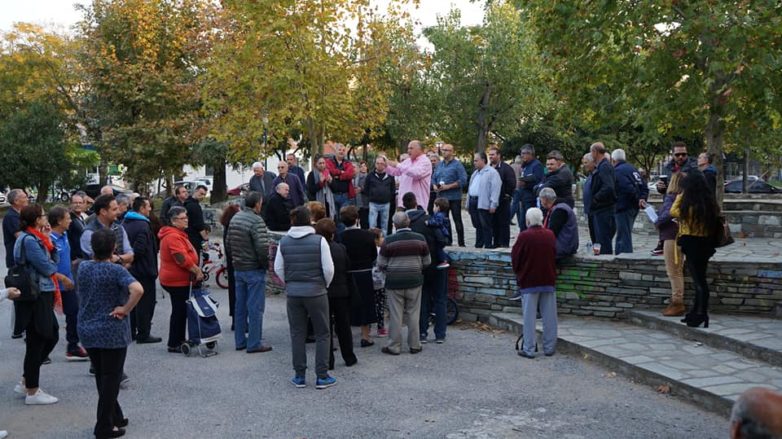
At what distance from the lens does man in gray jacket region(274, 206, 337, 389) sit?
24.2 ft

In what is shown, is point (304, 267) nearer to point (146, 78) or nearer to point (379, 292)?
point (379, 292)

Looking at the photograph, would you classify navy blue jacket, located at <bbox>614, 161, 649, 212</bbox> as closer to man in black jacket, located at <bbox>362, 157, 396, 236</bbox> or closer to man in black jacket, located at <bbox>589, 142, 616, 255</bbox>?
man in black jacket, located at <bbox>589, 142, 616, 255</bbox>

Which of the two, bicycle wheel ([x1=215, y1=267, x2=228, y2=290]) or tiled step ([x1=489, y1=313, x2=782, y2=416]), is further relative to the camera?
bicycle wheel ([x1=215, y1=267, x2=228, y2=290])

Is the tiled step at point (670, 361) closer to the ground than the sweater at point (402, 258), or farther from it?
closer to the ground

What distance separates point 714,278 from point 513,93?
92.8 feet

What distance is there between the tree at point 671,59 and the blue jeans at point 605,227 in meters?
2.54

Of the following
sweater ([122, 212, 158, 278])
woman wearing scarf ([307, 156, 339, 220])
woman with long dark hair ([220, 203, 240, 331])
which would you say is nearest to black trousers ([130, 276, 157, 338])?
sweater ([122, 212, 158, 278])

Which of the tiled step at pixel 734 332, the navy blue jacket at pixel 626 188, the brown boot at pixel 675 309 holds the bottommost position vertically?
the tiled step at pixel 734 332

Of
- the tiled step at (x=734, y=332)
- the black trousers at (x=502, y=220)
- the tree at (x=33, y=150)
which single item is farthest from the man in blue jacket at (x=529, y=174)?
the tree at (x=33, y=150)

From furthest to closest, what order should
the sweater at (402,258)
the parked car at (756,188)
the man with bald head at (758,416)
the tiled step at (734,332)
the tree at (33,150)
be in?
the parked car at (756,188)
the tree at (33,150)
the sweater at (402,258)
the tiled step at (734,332)
the man with bald head at (758,416)

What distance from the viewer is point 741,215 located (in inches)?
648

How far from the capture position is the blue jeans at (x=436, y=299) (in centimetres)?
917

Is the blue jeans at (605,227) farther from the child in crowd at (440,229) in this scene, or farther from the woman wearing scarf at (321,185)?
the woman wearing scarf at (321,185)

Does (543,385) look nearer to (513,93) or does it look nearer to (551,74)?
(551,74)
